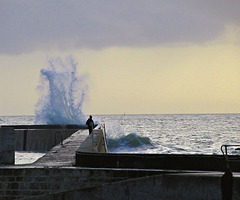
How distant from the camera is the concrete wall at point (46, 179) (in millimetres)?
9094

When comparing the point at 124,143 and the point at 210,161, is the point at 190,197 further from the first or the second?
the point at 124,143

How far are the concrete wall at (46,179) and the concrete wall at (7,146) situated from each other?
138 cm

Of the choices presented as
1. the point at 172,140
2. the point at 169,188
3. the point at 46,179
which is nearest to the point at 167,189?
the point at 169,188

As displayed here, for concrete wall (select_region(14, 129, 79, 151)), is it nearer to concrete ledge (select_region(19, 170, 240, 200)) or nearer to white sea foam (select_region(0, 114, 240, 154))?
white sea foam (select_region(0, 114, 240, 154))

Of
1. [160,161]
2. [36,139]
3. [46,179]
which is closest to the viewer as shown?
[160,161]

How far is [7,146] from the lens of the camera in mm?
11070

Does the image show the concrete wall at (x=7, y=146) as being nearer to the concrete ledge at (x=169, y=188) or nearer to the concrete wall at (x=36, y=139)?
the concrete ledge at (x=169, y=188)

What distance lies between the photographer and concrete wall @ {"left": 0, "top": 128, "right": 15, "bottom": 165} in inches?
430

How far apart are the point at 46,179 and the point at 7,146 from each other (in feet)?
7.72

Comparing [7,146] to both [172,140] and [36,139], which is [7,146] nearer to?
[36,139]

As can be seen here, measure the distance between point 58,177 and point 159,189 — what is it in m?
2.82

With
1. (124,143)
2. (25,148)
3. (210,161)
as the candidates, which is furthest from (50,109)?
(210,161)

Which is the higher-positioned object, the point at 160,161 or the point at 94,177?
the point at 160,161

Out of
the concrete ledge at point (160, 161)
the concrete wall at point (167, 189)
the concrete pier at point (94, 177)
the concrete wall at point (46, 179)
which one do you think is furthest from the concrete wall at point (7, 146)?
the concrete wall at point (167, 189)
